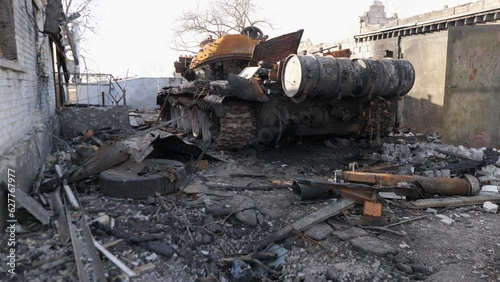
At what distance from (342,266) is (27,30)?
6334 millimetres

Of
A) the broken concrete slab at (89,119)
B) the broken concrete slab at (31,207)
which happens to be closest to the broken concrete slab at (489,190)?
the broken concrete slab at (31,207)

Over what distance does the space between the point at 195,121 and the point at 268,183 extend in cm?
465

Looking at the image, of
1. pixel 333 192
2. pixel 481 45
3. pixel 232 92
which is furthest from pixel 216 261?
pixel 481 45

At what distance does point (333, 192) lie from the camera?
4750 millimetres

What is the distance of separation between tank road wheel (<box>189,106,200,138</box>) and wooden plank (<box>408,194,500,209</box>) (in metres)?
6.12

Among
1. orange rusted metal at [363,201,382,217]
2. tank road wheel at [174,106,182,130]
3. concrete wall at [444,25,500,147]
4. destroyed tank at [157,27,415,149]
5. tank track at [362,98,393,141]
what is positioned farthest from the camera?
tank road wheel at [174,106,182,130]

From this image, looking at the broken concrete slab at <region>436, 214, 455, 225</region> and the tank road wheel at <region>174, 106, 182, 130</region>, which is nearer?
the broken concrete slab at <region>436, 214, 455, 225</region>

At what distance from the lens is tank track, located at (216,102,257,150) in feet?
23.4

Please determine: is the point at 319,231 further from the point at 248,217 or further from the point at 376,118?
the point at 376,118

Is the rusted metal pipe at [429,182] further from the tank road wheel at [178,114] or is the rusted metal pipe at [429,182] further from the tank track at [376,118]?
the tank road wheel at [178,114]

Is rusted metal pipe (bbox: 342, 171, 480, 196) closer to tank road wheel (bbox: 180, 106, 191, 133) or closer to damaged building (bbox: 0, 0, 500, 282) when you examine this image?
damaged building (bbox: 0, 0, 500, 282)

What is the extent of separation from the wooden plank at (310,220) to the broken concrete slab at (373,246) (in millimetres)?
470

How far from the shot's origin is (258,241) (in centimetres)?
379

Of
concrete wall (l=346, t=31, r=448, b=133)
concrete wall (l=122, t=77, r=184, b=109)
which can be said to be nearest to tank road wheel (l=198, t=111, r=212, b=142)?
concrete wall (l=346, t=31, r=448, b=133)
